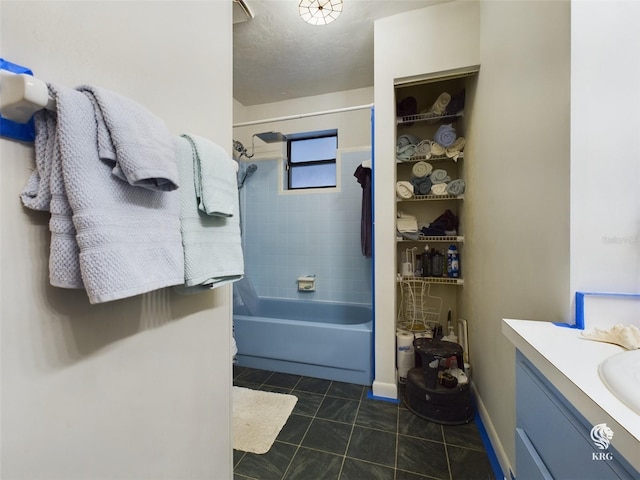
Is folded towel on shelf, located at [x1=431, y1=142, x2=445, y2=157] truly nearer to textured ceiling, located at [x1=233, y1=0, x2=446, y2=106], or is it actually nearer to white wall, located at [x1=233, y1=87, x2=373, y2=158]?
white wall, located at [x1=233, y1=87, x2=373, y2=158]

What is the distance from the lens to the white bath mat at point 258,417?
142 cm

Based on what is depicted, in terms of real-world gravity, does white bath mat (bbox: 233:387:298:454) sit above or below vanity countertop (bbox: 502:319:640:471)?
below

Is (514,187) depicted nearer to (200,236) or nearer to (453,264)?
(453,264)

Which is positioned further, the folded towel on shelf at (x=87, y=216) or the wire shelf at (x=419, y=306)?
the wire shelf at (x=419, y=306)

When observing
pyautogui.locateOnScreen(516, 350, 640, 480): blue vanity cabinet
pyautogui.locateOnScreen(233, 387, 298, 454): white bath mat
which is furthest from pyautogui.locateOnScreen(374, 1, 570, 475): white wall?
pyautogui.locateOnScreen(233, 387, 298, 454): white bath mat

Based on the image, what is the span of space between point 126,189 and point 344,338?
1805 millimetres

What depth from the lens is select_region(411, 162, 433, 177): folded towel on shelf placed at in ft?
6.98

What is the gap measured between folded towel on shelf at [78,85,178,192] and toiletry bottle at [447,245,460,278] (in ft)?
6.99

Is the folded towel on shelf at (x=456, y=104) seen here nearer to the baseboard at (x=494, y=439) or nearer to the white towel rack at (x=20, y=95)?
the baseboard at (x=494, y=439)

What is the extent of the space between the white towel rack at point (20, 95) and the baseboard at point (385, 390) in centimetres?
207

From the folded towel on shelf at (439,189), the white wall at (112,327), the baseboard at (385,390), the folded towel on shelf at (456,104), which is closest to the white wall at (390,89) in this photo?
the baseboard at (385,390)

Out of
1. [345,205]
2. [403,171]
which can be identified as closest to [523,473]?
[403,171]

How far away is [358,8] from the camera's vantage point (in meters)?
1.74

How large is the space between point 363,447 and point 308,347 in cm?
80
